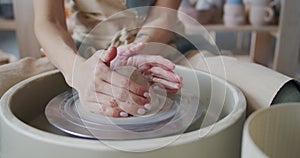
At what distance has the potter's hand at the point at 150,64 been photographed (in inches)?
26.3

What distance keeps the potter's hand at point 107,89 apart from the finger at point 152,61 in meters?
0.08

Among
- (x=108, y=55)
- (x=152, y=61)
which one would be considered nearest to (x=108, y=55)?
(x=108, y=55)

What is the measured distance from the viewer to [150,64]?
27.4 inches

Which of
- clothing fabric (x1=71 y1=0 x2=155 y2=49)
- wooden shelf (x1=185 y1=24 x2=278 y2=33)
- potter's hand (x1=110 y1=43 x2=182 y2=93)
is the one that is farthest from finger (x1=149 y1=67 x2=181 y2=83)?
wooden shelf (x1=185 y1=24 x2=278 y2=33)

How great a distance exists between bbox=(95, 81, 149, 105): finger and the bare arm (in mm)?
126

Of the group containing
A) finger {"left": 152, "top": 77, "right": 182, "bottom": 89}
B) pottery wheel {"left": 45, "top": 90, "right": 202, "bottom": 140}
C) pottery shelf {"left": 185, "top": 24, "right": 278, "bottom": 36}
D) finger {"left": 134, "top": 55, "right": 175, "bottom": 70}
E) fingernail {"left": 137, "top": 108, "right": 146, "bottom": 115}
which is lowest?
pottery shelf {"left": 185, "top": 24, "right": 278, "bottom": 36}

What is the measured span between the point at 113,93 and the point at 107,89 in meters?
0.01

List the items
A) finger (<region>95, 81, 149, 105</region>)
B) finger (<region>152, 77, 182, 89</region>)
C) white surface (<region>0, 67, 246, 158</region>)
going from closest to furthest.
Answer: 1. white surface (<region>0, 67, 246, 158</region>)
2. finger (<region>95, 81, 149, 105</region>)
3. finger (<region>152, 77, 182, 89</region>)

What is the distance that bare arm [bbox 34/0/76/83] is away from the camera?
721 mm

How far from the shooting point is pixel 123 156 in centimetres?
48

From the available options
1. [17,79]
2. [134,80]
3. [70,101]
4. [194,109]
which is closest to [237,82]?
[194,109]

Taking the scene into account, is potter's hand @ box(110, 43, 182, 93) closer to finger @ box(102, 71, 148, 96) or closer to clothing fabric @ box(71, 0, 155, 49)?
finger @ box(102, 71, 148, 96)

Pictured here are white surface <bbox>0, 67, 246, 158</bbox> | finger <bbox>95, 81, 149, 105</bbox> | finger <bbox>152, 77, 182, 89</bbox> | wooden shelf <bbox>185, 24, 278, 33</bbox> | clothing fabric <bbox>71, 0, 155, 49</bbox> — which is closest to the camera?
white surface <bbox>0, 67, 246, 158</bbox>

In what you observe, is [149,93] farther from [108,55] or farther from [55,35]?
[55,35]
